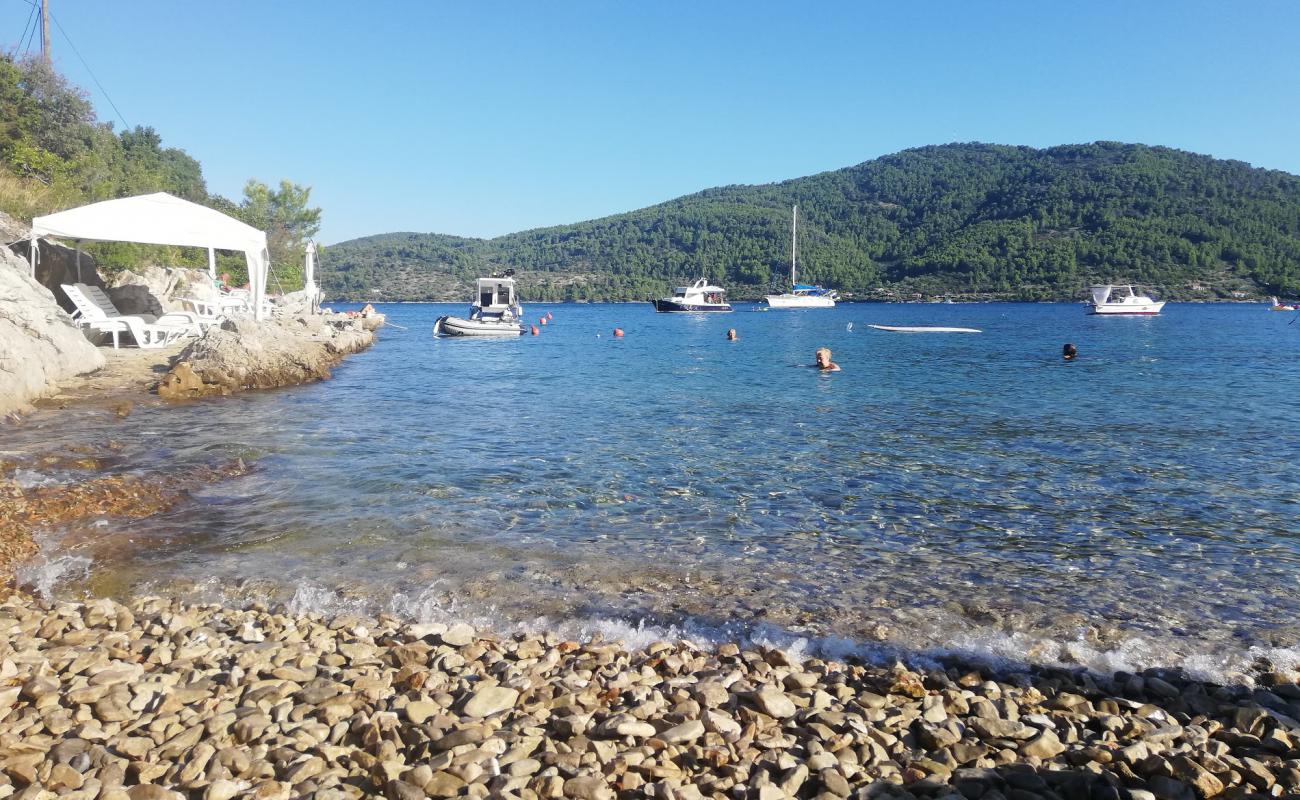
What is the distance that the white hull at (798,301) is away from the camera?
93688mm

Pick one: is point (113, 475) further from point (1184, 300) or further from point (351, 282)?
point (351, 282)

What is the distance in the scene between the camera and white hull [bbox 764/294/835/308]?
93.7m

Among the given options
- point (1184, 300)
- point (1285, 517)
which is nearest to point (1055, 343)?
point (1285, 517)

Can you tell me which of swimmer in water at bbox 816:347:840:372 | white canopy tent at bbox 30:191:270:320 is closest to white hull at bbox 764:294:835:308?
swimmer in water at bbox 816:347:840:372

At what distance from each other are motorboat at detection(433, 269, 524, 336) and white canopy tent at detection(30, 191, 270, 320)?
66.9 feet

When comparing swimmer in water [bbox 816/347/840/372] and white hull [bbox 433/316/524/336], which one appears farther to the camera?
white hull [bbox 433/316/524/336]

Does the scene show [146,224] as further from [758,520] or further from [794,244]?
[794,244]

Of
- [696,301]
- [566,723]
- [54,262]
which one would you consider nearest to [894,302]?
[696,301]

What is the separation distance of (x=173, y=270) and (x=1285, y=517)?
128 feet

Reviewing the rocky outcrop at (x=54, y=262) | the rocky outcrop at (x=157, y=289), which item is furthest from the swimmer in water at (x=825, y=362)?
the rocky outcrop at (x=54, y=262)

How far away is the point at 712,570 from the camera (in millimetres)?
6574

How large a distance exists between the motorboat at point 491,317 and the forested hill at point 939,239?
305ft

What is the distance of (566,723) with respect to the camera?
11.9ft

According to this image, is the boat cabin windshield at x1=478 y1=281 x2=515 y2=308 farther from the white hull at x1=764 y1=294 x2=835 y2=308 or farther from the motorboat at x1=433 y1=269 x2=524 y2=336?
the white hull at x1=764 y1=294 x2=835 y2=308
